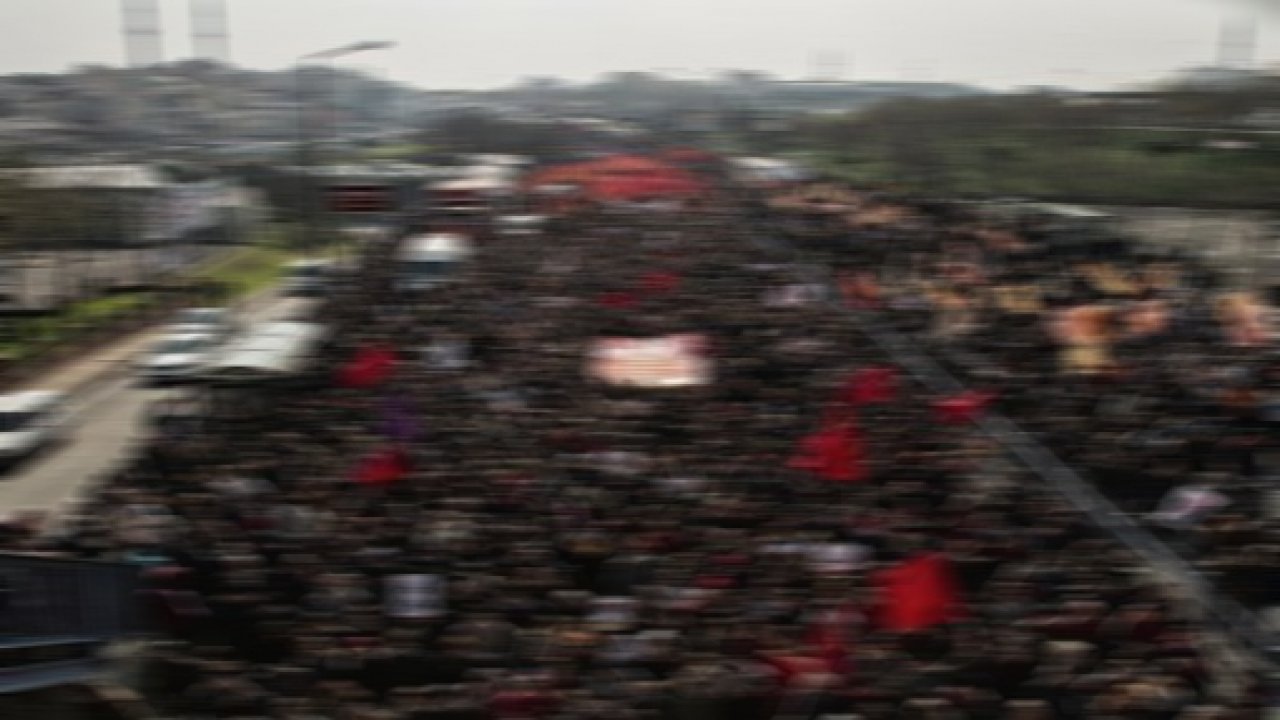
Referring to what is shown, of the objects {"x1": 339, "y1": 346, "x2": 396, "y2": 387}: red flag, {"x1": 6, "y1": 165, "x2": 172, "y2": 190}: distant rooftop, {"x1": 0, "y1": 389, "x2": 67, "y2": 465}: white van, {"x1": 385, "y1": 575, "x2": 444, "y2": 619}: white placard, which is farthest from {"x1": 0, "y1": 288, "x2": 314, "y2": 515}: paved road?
{"x1": 6, "y1": 165, "x2": 172, "y2": 190}: distant rooftop

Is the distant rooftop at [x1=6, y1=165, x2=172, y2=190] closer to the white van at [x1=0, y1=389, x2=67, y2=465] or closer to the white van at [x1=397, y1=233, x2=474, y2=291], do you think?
the white van at [x1=397, y1=233, x2=474, y2=291]

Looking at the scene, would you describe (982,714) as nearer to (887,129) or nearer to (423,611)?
(423,611)

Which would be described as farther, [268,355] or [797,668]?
[268,355]

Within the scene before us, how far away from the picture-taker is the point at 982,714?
3.89 metres

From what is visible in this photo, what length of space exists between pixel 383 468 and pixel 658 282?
792 cm

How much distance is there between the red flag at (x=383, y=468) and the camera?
6.54 metres

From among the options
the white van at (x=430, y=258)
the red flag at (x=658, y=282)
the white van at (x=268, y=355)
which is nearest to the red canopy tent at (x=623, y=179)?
the white van at (x=430, y=258)

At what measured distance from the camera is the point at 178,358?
11.6 meters

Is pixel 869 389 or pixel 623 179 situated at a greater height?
pixel 623 179

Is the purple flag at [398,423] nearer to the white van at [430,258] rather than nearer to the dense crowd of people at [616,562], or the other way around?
the dense crowd of people at [616,562]

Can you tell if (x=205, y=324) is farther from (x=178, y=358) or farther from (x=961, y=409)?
(x=961, y=409)

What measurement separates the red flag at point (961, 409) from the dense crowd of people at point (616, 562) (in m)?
0.14

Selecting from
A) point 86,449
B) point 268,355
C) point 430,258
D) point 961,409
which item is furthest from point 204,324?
point 961,409

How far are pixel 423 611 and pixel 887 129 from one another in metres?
27.0
